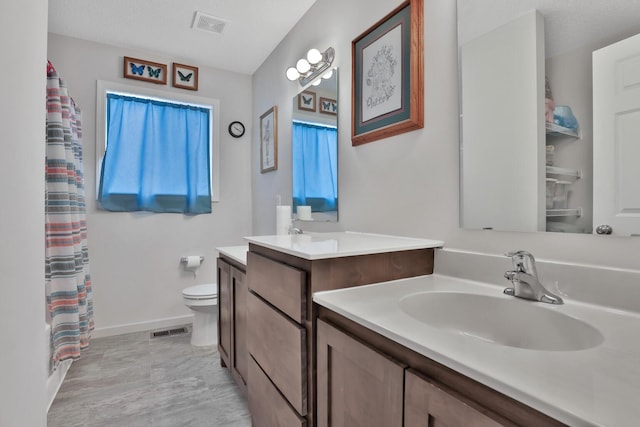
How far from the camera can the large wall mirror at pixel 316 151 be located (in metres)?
1.98

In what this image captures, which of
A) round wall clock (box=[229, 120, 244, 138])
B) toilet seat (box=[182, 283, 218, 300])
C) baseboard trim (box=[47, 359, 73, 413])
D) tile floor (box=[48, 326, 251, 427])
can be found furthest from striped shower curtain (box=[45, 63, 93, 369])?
round wall clock (box=[229, 120, 244, 138])

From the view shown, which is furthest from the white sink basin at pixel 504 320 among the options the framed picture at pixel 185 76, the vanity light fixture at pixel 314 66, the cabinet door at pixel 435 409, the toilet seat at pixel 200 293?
Answer: the framed picture at pixel 185 76

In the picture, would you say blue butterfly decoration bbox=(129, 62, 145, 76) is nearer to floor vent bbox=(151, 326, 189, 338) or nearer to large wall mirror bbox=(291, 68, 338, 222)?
large wall mirror bbox=(291, 68, 338, 222)

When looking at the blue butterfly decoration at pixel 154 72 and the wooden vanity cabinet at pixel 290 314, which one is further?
the blue butterfly decoration at pixel 154 72

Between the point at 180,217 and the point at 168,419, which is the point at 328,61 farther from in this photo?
the point at 168,419

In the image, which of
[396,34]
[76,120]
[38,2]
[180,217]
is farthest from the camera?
[180,217]

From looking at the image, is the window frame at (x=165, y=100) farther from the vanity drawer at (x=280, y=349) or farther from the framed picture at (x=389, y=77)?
the vanity drawer at (x=280, y=349)

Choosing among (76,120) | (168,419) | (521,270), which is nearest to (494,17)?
(521,270)

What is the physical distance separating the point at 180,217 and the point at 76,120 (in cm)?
110

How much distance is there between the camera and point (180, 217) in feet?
10.0

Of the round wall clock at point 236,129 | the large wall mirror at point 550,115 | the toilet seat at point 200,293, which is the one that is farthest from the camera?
the round wall clock at point 236,129

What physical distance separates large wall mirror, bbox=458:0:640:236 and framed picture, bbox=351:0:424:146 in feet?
Answer: 0.69

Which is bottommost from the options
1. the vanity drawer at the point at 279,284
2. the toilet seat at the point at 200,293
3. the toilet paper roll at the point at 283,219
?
the toilet seat at the point at 200,293

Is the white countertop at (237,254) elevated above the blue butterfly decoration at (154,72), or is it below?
below
